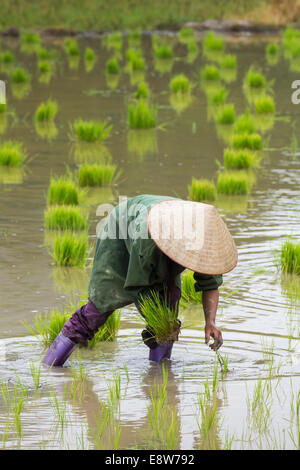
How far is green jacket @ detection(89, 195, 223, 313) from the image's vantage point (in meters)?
3.36

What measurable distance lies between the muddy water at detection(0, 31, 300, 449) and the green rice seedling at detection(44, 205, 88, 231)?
0.08m

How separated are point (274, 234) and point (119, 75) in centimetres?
860

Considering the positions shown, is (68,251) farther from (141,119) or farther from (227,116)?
(227,116)

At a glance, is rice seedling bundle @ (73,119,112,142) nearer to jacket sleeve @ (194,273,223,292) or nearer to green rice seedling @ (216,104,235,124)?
green rice seedling @ (216,104,235,124)

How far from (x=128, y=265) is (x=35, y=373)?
0.54 metres

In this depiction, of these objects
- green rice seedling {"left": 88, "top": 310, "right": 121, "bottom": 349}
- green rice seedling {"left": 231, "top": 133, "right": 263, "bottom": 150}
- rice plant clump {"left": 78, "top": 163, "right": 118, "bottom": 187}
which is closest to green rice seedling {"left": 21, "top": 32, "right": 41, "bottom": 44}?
green rice seedling {"left": 231, "top": 133, "right": 263, "bottom": 150}

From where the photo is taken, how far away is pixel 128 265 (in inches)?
138

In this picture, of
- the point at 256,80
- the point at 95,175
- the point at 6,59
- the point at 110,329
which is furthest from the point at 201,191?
the point at 6,59

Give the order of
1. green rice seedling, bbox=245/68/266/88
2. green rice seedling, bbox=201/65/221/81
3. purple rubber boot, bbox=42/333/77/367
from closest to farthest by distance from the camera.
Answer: purple rubber boot, bbox=42/333/77/367 → green rice seedling, bbox=245/68/266/88 → green rice seedling, bbox=201/65/221/81

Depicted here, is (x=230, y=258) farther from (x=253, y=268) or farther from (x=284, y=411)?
(x=253, y=268)

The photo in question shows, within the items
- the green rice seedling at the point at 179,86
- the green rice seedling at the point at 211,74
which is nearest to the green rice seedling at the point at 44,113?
the green rice seedling at the point at 179,86

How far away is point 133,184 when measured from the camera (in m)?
7.08

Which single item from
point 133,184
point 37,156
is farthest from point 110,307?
point 37,156

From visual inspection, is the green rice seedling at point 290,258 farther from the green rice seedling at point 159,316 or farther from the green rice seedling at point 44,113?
the green rice seedling at point 44,113
